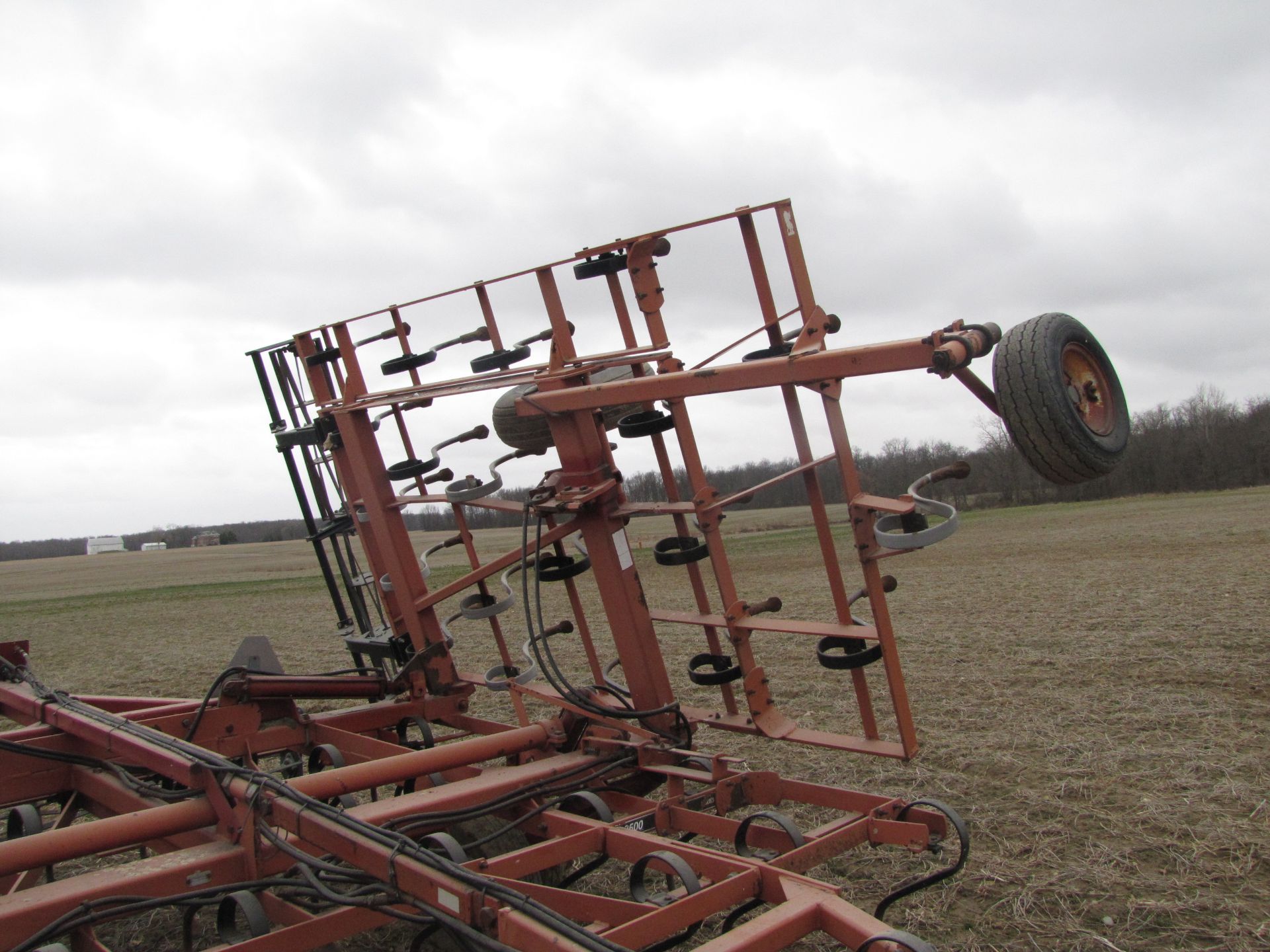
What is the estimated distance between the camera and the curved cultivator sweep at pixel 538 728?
3.24 m

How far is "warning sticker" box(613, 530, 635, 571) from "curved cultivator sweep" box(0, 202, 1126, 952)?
3cm

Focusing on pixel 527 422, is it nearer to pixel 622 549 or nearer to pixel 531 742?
pixel 622 549

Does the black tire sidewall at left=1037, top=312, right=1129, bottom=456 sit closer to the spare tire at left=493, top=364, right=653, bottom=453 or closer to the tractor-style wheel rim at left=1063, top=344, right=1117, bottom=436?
the tractor-style wheel rim at left=1063, top=344, right=1117, bottom=436

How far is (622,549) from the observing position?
4742mm

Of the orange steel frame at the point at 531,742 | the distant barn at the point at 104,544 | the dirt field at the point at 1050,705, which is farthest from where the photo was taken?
the distant barn at the point at 104,544

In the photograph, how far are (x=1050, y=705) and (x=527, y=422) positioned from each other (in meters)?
4.76

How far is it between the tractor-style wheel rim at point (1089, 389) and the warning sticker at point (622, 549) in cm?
207

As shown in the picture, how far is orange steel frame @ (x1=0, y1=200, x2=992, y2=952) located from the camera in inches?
125

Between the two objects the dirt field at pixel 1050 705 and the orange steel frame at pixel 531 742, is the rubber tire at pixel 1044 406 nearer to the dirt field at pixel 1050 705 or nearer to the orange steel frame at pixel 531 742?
the orange steel frame at pixel 531 742

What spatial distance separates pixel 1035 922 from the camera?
160 inches

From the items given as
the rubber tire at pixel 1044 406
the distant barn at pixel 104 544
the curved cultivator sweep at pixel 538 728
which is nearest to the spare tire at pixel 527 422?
the curved cultivator sweep at pixel 538 728

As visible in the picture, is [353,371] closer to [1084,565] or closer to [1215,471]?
[1084,565]

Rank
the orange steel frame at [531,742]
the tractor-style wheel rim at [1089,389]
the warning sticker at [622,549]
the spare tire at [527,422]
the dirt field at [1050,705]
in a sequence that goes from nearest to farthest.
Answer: the orange steel frame at [531,742], the tractor-style wheel rim at [1089,389], the dirt field at [1050,705], the warning sticker at [622,549], the spare tire at [527,422]

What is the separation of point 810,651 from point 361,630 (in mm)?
5390
